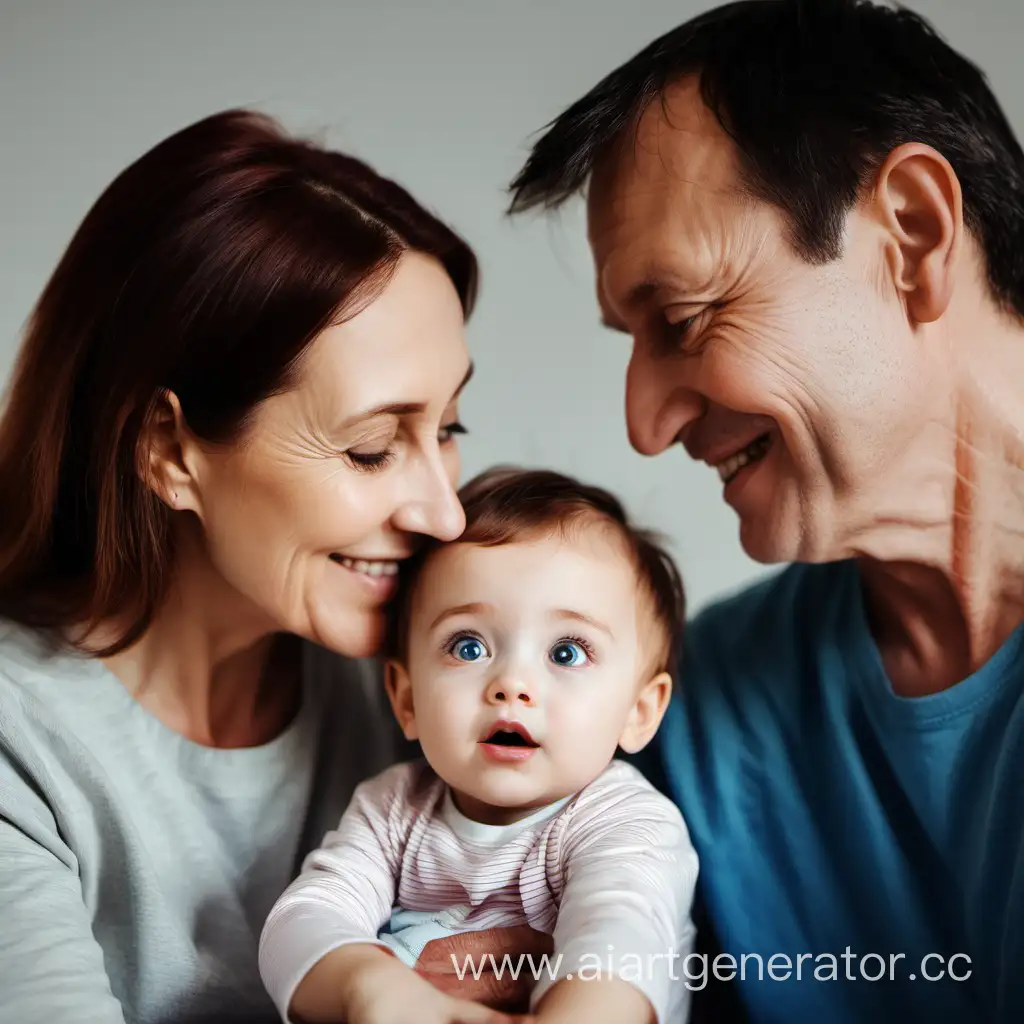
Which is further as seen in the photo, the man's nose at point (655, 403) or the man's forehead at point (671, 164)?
the man's nose at point (655, 403)

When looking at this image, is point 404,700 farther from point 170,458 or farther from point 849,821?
point 849,821

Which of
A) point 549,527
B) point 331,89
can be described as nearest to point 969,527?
point 549,527

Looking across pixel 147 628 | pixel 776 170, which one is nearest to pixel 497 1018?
pixel 147 628

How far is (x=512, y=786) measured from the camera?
4.66 feet

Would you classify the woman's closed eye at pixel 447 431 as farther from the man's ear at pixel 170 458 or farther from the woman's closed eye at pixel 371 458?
the man's ear at pixel 170 458

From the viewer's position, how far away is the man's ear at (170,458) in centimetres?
159

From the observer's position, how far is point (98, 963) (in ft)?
4.72

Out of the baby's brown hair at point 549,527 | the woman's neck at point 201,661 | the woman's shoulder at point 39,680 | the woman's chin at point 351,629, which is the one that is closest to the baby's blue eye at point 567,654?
the baby's brown hair at point 549,527

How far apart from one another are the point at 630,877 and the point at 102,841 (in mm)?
744

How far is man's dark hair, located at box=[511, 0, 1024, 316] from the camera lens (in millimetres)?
1493

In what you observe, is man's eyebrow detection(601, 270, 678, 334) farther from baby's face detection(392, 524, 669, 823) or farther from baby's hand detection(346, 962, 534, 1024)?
baby's hand detection(346, 962, 534, 1024)

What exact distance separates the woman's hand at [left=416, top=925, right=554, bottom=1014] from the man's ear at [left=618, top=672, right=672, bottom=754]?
0.27 metres

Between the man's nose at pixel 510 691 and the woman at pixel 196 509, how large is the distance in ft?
0.75

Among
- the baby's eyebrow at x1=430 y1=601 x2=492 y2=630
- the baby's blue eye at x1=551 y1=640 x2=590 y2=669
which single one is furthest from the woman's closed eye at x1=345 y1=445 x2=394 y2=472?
the baby's blue eye at x1=551 y1=640 x2=590 y2=669
